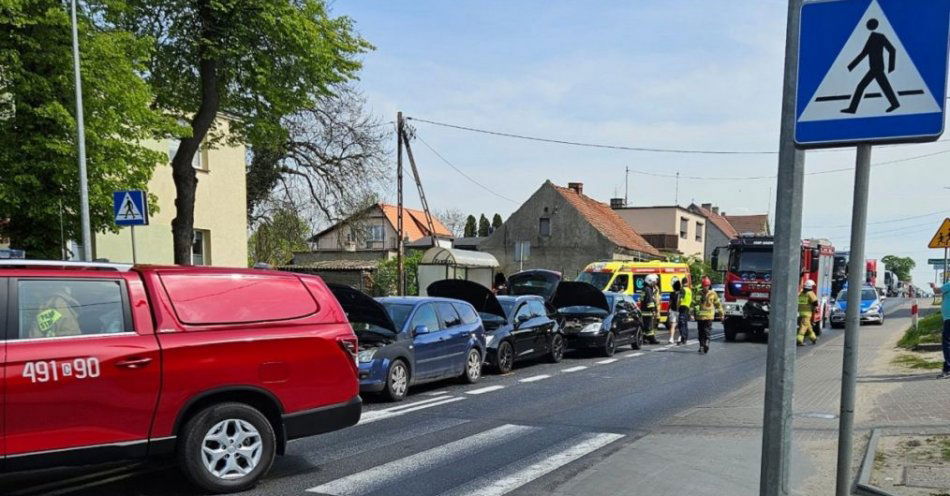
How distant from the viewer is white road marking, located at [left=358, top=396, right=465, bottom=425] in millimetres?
9227

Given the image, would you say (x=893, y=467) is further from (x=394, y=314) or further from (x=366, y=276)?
(x=366, y=276)

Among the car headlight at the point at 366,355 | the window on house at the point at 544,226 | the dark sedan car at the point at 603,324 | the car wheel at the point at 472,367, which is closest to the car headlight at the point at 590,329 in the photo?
the dark sedan car at the point at 603,324

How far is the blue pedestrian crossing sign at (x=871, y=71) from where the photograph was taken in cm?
327

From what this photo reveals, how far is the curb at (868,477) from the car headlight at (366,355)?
19.8ft

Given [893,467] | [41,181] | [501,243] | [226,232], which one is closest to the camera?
[893,467]

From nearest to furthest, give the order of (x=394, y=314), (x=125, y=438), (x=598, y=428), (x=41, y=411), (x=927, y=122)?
1. (x=927, y=122)
2. (x=41, y=411)
3. (x=125, y=438)
4. (x=598, y=428)
5. (x=394, y=314)

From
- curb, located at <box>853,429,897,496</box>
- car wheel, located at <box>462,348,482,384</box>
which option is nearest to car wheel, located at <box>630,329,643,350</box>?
car wheel, located at <box>462,348,482,384</box>

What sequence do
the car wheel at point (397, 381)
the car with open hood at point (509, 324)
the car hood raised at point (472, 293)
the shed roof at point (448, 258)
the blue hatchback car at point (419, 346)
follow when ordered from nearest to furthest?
1. the blue hatchback car at point (419, 346)
2. the car wheel at point (397, 381)
3. the car with open hood at point (509, 324)
4. the car hood raised at point (472, 293)
5. the shed roof at point (448, 258)

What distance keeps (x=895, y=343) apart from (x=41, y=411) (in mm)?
20472

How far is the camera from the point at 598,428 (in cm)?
877

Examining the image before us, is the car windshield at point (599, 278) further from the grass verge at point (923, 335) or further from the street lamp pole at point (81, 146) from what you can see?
the street lamp pole at point (81, 146)

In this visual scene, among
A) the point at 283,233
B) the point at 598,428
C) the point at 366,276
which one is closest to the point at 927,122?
the point at 598,428

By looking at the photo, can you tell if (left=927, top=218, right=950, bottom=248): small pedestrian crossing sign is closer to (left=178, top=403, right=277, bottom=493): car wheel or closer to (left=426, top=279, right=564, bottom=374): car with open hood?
(left=426, top=279, right=564, bottom=374): car with open hood

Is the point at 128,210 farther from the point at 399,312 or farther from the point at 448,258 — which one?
the point at 448,258
